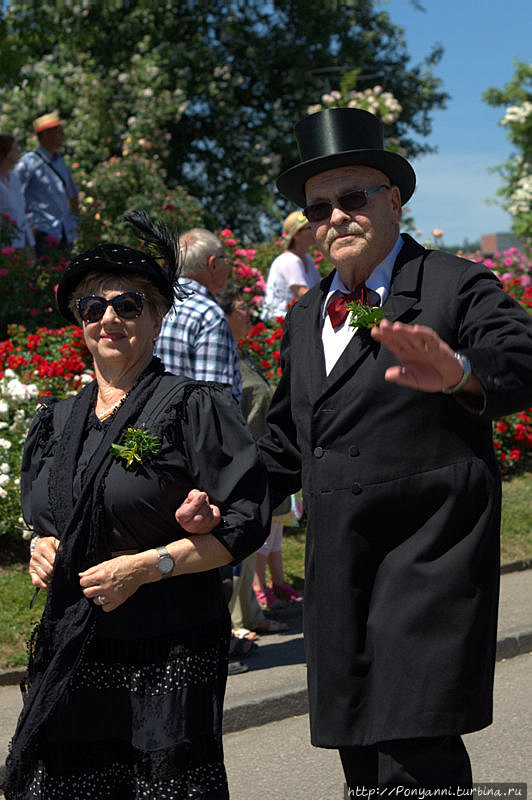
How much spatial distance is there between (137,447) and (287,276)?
6.76m

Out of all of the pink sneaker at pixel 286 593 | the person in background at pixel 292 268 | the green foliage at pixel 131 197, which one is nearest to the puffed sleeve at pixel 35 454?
the pink sneaker at pixel 286 593

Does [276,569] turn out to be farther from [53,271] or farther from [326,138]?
[53,271]

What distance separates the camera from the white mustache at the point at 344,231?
3236 millimetres

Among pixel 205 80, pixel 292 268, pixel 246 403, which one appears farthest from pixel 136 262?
pixel 205 80

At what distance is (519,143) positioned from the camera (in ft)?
114

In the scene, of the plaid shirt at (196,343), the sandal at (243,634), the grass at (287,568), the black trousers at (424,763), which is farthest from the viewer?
the sandal at (243,634)

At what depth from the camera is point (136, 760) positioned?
3.23 meters

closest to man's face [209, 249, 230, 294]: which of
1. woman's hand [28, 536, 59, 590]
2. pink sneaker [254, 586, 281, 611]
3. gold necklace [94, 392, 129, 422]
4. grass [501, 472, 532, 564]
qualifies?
pink sneaker [254, 586, 281, 611]

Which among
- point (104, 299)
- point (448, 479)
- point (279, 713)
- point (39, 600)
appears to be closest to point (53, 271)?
point (39, 600)

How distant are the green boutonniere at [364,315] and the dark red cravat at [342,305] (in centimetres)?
8

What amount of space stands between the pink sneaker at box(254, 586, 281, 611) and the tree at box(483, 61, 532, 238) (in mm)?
28305

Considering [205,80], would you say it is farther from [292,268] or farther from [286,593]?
[286,593]

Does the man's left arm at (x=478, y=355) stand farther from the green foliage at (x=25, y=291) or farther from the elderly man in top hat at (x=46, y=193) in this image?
the elderly man in top hat at (x=46, y=193)

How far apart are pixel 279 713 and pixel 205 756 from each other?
8.43 ft
